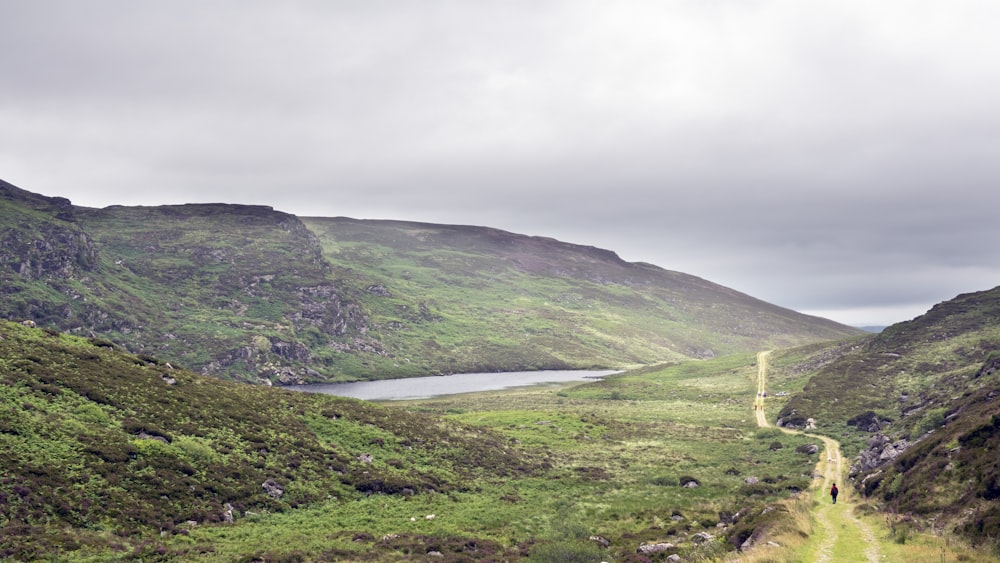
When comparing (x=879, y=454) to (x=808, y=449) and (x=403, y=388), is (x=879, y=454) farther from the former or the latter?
(x=403, y=388)

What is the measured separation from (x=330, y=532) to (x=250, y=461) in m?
12.2

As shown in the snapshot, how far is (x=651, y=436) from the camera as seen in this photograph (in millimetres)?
82938

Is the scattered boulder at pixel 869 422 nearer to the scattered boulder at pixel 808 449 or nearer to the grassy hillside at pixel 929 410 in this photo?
the grassy hillside at pixel 929 410

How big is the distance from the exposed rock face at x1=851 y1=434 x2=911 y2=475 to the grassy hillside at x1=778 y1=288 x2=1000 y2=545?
0.28 meters

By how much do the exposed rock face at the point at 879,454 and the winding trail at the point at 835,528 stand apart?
194 cm

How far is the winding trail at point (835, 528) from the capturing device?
26703mm

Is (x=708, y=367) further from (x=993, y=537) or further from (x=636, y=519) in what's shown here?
(x=993, y=537)

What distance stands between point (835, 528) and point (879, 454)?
28.1 m

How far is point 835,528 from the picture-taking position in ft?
111

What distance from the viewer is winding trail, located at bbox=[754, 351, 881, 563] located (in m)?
26.7

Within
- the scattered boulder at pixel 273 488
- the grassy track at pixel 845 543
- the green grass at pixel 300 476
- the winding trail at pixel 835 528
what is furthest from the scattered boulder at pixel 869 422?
the scattered boulder at pixel 273 488

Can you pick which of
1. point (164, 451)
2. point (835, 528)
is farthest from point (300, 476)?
point (835, 528)

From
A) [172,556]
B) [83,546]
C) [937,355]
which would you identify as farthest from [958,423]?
[937,355]

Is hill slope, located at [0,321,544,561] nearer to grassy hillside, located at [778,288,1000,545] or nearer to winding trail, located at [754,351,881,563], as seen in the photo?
winding trail, located at [754,351,881,563]
